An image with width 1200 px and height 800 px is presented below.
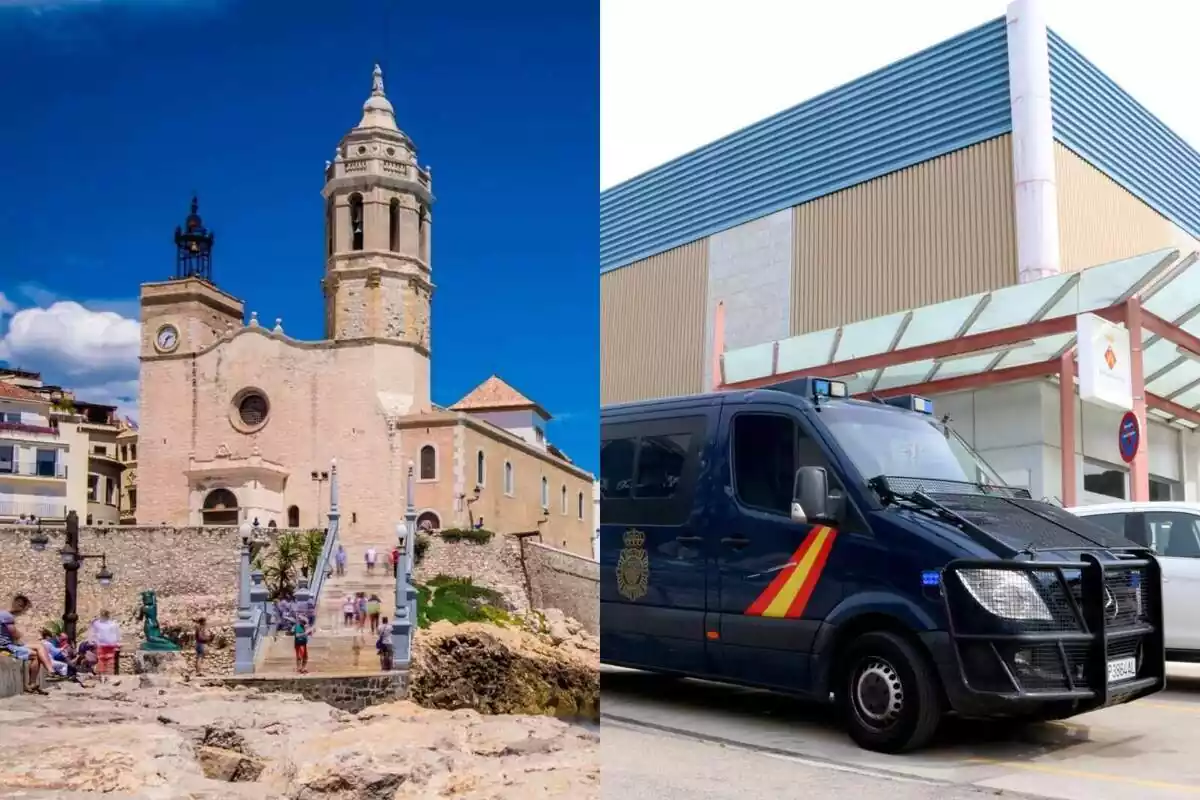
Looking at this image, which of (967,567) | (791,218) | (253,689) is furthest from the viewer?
(791,218)

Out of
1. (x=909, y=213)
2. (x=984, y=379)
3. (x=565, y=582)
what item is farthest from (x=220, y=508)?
(x=909, y=213)

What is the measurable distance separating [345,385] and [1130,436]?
27.9 ft

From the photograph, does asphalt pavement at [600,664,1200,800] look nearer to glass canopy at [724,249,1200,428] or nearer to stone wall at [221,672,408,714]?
stone wall at [221,672,408,714]

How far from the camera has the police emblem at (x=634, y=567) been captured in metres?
5.43

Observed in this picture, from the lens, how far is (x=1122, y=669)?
4656 millimetres

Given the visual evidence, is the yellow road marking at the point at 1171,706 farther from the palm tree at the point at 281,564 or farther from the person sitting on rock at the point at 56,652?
the person sitting on rock at the point at 56,652

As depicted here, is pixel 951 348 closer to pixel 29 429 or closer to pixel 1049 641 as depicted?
pixel 1049 641

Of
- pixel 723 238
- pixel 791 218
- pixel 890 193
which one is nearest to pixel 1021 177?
pixel 890 193

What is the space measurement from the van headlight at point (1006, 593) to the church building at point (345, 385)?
184 centimetres

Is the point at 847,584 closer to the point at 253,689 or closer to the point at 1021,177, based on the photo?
the point at 253,689

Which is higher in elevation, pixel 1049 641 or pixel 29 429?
pixel 29 429

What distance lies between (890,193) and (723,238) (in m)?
3.52

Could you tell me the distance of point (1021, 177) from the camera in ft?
54.9

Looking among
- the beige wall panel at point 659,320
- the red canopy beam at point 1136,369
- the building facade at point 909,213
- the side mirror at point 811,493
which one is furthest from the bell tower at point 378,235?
the building facade at point 909,213
